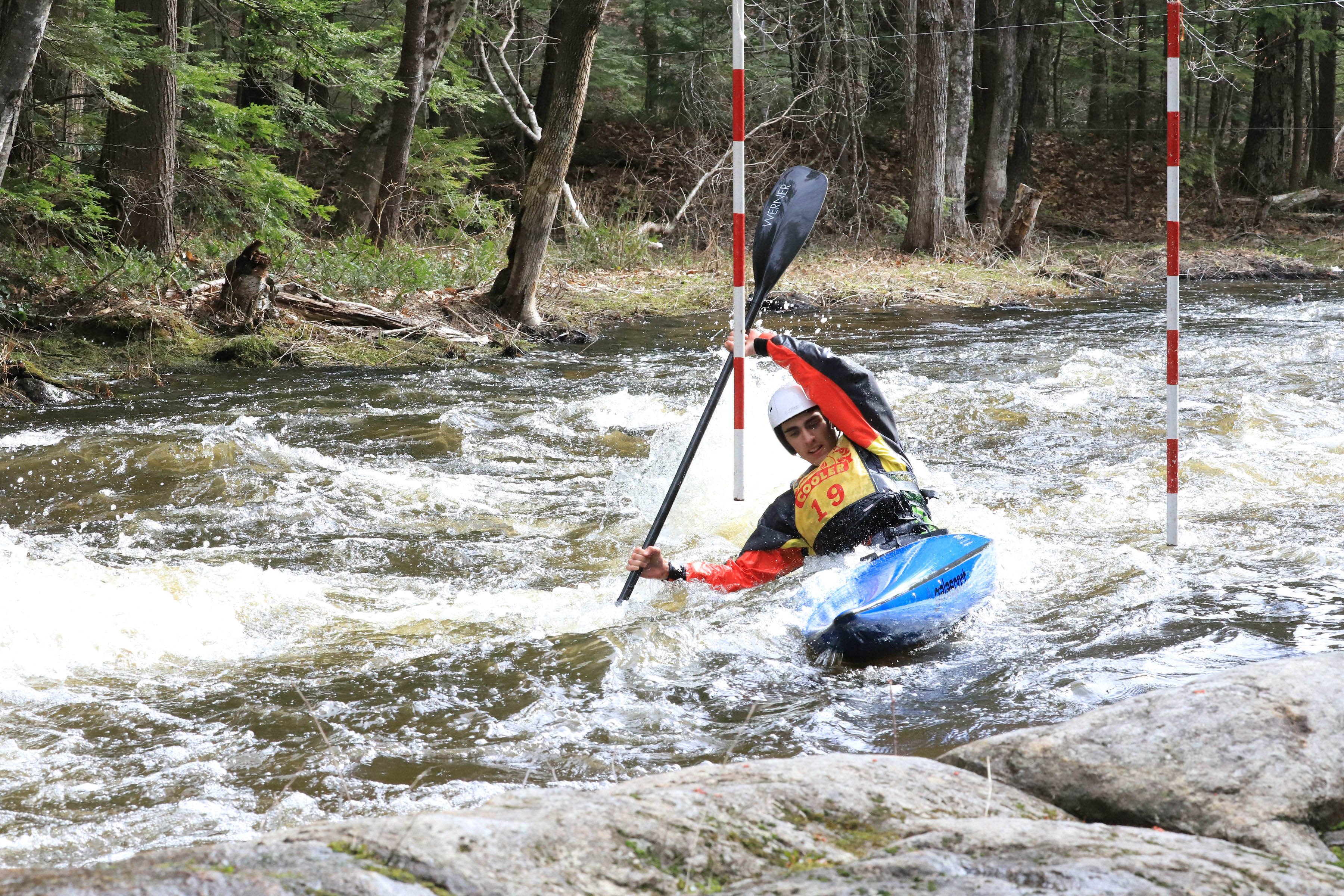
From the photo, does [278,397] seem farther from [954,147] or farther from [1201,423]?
[954,147]

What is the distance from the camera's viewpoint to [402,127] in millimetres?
11906

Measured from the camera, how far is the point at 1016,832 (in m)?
1.47

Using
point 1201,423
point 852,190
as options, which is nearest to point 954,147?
point 852,190

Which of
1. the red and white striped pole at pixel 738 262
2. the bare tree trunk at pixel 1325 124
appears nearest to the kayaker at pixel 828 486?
the red and white striped pole at pixel 738 262

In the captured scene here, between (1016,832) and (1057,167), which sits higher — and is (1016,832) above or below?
below

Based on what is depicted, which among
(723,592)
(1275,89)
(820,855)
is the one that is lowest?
(723,592)

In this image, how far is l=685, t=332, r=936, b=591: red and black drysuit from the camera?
12.7 feet

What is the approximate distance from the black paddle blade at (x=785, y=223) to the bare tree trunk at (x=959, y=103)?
10.6m

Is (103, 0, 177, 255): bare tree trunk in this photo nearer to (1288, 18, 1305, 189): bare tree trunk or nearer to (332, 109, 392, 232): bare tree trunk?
(332, 109, 392, 232): bare tree trunk

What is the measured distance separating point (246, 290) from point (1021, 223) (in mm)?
10267

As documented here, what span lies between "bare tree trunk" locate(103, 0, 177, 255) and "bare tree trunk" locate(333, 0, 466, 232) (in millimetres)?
2642

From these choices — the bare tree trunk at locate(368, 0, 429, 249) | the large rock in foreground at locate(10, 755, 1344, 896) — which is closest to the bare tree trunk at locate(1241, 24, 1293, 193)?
the bare tree trunk at locate(368, 0, 429, 249)

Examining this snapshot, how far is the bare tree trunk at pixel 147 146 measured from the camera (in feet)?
28.5

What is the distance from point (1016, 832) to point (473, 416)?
563cm
